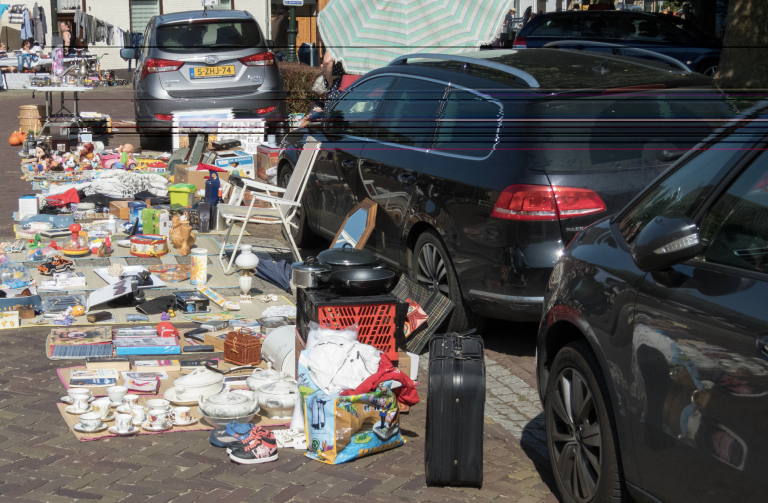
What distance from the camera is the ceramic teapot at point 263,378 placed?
4523 millimetres

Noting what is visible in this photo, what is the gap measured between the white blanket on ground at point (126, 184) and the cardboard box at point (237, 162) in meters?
0.76

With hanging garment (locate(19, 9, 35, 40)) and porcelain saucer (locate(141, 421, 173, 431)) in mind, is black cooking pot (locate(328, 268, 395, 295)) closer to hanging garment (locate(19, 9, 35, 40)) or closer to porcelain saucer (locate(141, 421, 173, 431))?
porcelain saucer (locate(141, 421, 173, 431))

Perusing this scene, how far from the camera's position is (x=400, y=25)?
8672mm

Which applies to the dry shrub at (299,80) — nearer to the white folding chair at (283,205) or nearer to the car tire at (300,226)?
the car tire at (300,226)

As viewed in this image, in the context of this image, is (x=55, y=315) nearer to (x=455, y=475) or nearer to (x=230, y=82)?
(x=455, y=475)

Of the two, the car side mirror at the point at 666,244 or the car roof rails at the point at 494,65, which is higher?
the car roof rails at the point at 494,65

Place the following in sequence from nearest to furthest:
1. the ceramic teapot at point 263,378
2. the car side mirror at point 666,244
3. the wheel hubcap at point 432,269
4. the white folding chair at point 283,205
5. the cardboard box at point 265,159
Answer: the car side mirror at point 666,244
the ceramic teapot at point 263,378
the wheel hubcap at point 432,269
the white folding chair at point 283,205
the cardboard box at point 265,159

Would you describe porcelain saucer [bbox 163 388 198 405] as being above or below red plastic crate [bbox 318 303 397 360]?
below

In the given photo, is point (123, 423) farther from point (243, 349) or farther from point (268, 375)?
point (243, 349)

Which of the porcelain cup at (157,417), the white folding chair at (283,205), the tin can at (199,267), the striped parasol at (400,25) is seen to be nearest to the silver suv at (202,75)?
the striped parasol at (400,25)

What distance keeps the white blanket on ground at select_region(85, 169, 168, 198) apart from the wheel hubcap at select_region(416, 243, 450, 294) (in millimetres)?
5596

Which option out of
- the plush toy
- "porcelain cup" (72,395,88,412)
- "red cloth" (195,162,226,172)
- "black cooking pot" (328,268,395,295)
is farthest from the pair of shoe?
"red cloth" (195,162,226,172)

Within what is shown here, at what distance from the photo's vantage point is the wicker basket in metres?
5.14

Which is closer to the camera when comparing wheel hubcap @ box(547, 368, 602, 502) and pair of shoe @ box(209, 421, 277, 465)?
wheel hubcap @ box(547, 368, 602, 502)
